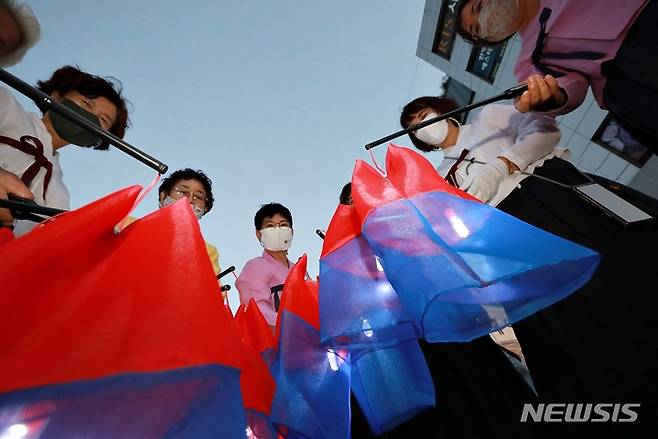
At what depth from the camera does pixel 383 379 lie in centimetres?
133

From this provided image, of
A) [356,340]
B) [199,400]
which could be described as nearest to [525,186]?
[356,340]

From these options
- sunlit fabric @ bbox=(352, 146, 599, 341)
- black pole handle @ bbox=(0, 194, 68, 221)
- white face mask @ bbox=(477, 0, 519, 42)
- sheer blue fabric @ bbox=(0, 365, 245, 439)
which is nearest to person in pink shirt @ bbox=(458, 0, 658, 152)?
white face mask @ bbox=(477, 0, 519, 42)

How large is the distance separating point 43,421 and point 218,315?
405 mm

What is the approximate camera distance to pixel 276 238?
3.17 meters

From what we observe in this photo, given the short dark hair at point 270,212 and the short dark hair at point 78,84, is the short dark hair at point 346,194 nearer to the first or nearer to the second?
the short dark hair at point 270,212

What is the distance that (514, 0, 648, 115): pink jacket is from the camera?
131cm

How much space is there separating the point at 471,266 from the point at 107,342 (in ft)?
3.38

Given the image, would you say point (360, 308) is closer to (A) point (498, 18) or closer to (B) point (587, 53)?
(B) point (587, 53)

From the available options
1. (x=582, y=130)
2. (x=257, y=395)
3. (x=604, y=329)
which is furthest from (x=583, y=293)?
(x=582, y=130)

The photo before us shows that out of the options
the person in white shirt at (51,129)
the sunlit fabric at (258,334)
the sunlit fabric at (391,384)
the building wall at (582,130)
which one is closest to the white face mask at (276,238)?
the sunlit fabric at (258,334)

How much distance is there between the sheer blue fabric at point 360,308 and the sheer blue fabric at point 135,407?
0.48 m

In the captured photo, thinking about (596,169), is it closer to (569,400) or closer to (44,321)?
(569,400)

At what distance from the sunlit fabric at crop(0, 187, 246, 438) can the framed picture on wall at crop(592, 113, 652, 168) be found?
6975 mm

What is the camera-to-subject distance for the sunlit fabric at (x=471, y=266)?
100cm
